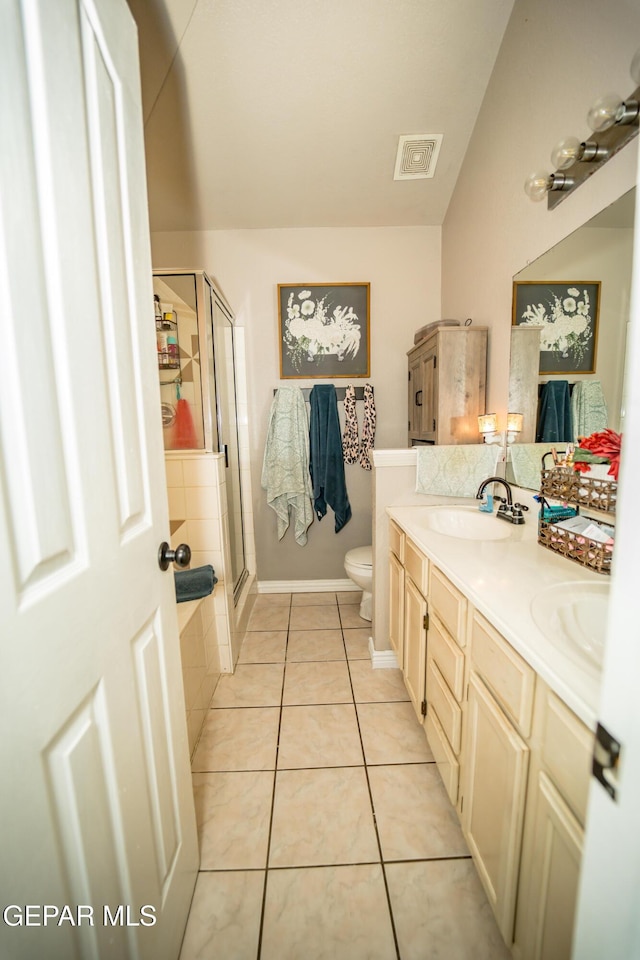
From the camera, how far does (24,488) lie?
444 millimetres

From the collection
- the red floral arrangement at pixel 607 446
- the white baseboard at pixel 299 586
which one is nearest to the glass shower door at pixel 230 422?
the white baseboard at pixel 299 586

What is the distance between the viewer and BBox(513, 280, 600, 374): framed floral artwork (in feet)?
3.91

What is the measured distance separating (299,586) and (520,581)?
81.0 inches

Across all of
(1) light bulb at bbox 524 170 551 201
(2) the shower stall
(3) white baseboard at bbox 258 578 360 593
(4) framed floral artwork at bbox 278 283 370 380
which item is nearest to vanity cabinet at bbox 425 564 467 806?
(2) the shower stall

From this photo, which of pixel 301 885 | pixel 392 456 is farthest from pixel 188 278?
pixel 301 885

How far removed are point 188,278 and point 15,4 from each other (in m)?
1.43

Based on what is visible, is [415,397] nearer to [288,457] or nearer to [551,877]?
[288,457]

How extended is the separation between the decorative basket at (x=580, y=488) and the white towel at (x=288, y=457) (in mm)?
1633

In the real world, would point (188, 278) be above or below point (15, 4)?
above

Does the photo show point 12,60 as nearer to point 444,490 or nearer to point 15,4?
point 15,4

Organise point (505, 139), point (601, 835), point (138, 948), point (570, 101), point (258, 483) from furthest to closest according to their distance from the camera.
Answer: point (258, 483)
point (505, 139)
point (570, 101)
point (138, 948)
point (601, 835)

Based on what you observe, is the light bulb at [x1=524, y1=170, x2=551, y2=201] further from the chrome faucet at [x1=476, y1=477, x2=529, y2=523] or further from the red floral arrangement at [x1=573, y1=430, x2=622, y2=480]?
the chrome faucet at [x1=476, y1=477, x2=529, y2=523]

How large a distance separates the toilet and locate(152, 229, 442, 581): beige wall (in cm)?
86

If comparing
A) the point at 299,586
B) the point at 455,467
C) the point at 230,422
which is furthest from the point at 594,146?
the point at 299,586
